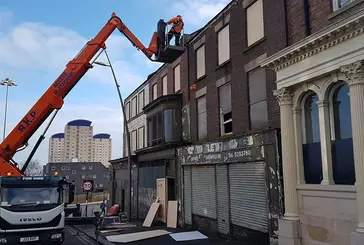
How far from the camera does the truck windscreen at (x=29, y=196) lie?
12281 millimetres

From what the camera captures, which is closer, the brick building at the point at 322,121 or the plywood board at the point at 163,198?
the brick building at the point at 322,121

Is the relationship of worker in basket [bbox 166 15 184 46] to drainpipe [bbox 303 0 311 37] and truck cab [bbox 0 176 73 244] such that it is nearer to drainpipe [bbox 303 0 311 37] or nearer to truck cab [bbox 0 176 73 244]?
drainpipe [bbox 303 0 311 37]

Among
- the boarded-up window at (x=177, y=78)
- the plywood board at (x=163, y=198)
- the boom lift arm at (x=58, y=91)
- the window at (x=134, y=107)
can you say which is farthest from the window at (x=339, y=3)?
the window at (x=134, y=107)

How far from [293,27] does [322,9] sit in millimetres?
1238

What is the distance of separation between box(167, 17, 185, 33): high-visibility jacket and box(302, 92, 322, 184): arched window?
24.6 ft

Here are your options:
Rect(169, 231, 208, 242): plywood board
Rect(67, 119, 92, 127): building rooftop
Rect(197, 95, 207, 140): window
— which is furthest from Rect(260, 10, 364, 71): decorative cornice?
Rect(67, 119, 92, 127): building rooftop

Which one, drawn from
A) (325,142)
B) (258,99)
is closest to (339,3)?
(325,142)

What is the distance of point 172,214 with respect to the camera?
18.7 metres

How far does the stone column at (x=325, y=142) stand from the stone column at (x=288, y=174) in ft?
3.20

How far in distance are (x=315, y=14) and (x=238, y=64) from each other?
4.19 metres

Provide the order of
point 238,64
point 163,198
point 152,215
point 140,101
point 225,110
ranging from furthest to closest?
point 140,101 → point 163,198 → point 152,215 → point 225,110 → point 238,64

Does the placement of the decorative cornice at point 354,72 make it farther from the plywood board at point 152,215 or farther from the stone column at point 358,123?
the plywood board at point 152,215

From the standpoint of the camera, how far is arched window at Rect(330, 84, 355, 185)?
9047 millimetres

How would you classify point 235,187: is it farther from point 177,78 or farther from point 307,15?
point 177,78
